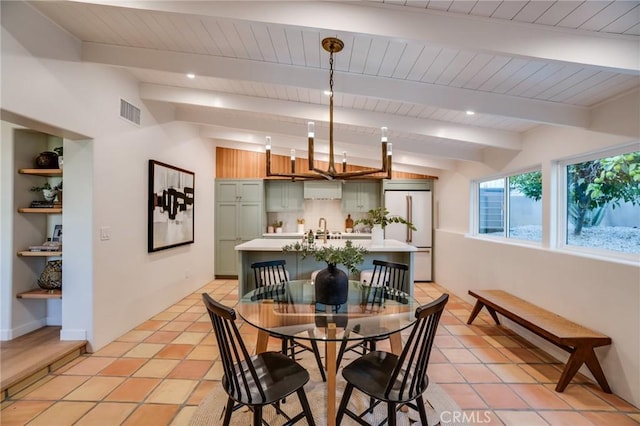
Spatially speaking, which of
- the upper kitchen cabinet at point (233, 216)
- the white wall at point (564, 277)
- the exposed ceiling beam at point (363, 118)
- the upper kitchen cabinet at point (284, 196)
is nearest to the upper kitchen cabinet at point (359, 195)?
the upper kitchen cabinet at point (284, 196)

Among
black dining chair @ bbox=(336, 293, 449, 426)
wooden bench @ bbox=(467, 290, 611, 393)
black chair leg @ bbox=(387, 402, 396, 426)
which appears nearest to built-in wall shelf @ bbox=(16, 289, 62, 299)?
black dining chair @ bbox=(336, 293, 449, 426)

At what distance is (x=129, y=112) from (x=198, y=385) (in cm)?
290

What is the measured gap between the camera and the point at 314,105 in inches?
136

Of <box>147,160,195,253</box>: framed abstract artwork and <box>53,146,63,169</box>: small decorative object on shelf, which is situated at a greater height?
<box>53,146,63,169</box>: small decorative object on shelf

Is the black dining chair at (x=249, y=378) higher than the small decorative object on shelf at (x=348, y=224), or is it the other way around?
the small decorative object on shelf at (x=348, y=224)

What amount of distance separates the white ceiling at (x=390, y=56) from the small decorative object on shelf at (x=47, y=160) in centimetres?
110

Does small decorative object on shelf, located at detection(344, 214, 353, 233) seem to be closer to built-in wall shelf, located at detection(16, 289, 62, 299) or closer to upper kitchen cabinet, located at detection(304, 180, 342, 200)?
upper kitchen cabinet, located at detection(304, 180, 342, 200)

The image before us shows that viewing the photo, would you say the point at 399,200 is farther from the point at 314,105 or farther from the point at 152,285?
the point at 152,285

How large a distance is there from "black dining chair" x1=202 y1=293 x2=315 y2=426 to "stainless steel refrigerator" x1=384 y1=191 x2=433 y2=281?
436 centimetres

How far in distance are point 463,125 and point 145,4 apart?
10.5 ft

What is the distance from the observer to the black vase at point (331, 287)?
7.20 ft

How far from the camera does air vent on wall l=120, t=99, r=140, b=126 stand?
321 cm

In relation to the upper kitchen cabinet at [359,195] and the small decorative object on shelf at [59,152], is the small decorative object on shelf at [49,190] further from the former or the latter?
the upper kitchen cabinet at [359,195]

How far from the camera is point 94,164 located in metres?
2.83
